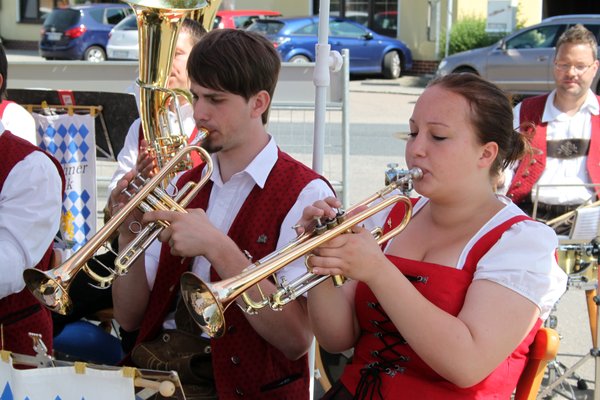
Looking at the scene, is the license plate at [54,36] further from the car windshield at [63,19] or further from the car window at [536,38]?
the car window at [536,38]

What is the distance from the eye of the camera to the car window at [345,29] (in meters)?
18.3

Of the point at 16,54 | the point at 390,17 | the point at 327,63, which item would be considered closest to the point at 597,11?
the point at 390,17

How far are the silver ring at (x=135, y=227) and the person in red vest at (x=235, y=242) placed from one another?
25 mm

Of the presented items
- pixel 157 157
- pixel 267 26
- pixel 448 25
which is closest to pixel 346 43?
pixel 267 26

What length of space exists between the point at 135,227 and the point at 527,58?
1316 cm

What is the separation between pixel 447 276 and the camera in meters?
2.01

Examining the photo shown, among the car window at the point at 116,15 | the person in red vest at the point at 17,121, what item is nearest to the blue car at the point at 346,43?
the car window at the point at 116,15

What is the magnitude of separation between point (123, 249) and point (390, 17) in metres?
20.1

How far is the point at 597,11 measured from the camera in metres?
23.7

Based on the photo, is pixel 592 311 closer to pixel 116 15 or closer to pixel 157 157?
pixel 157 157

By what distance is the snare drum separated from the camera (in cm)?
338

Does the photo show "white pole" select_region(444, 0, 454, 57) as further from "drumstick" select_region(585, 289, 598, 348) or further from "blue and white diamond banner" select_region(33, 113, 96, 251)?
"drumstick" select_region(585, 289, 598, 348)

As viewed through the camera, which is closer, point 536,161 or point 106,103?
point 536,161

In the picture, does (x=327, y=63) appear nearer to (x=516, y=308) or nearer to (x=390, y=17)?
(x=516, y=308)
